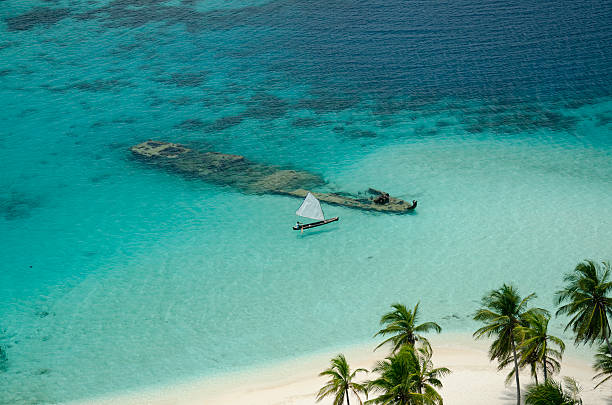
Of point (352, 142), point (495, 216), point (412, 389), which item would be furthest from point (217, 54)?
point (412, 389)

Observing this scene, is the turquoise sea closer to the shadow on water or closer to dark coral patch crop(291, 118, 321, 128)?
the shadow on water

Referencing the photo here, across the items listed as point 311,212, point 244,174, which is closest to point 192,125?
point 244,174

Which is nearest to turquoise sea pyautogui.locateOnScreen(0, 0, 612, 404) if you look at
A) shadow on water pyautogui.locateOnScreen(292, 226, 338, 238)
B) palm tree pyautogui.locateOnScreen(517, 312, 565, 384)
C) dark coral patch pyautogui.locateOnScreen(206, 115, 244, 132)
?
shadow on water pyautogui.locateOnScreen(292, 226, 338, 238)

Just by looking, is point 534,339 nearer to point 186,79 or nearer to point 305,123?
point 305,123

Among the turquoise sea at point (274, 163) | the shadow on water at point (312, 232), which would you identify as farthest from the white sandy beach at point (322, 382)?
the shadow on water at point (312, 232)

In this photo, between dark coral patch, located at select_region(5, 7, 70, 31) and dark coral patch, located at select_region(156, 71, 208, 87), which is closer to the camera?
dark coral patch, located at select_region(156, 71, 208, 87)

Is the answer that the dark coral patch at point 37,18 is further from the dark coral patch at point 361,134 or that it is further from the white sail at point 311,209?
the white sail at point 311,209

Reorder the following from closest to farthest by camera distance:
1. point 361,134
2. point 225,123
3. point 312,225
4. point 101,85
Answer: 1. point 312,225
2. point 361,134
3. point 225,123
4. point 101,85
